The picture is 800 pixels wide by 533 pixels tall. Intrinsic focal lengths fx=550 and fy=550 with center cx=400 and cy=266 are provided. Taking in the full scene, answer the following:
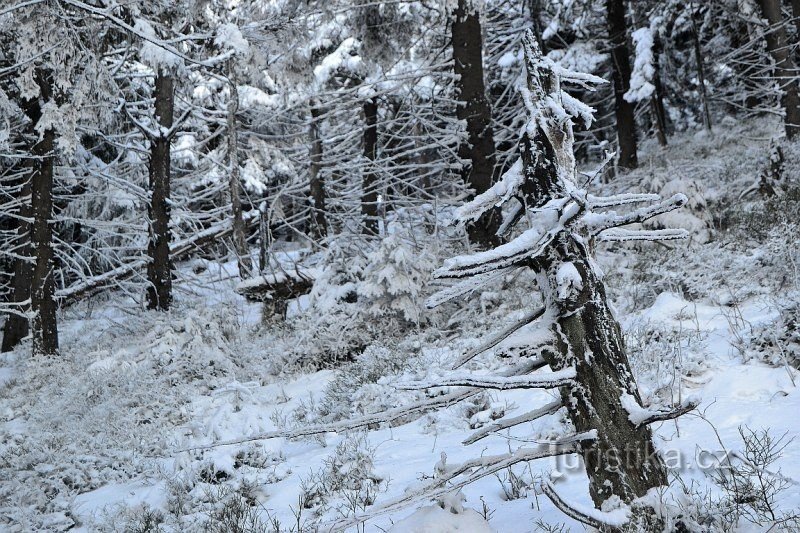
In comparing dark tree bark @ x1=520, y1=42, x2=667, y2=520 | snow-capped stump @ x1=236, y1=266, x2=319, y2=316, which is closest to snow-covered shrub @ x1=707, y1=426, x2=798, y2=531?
dark tree bark @ x1=520, y1=42, x2=667, y2=520

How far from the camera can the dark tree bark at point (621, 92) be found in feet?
53.9

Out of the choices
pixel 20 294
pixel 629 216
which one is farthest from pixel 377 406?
pixel 20 294

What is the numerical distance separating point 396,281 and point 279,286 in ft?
10.9

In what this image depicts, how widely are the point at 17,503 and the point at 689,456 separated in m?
→ 5.35

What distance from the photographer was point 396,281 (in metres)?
7.38

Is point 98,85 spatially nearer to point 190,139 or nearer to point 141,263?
point 141,263

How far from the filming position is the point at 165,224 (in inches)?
468

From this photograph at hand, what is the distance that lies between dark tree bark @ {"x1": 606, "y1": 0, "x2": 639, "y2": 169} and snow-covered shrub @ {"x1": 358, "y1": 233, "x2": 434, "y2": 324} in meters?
11.0

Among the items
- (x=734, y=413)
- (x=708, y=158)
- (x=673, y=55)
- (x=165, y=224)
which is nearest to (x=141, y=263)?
(x=165, y=224)

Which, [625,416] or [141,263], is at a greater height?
[141,263]

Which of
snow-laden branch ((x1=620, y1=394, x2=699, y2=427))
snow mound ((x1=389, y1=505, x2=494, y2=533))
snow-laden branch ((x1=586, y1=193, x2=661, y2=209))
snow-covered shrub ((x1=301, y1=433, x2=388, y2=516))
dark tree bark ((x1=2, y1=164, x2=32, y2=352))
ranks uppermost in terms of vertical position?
dark tree bark ((x1=2, y1=164, x2=32, y2=352))

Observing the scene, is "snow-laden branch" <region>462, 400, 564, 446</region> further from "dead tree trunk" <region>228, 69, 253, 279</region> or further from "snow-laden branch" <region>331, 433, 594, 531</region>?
"dead tree trunk" <region>228, 69, 253, 279</region>

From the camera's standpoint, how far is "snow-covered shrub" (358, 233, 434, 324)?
291 inches

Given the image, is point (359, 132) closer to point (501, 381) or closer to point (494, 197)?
point (494, 197)
